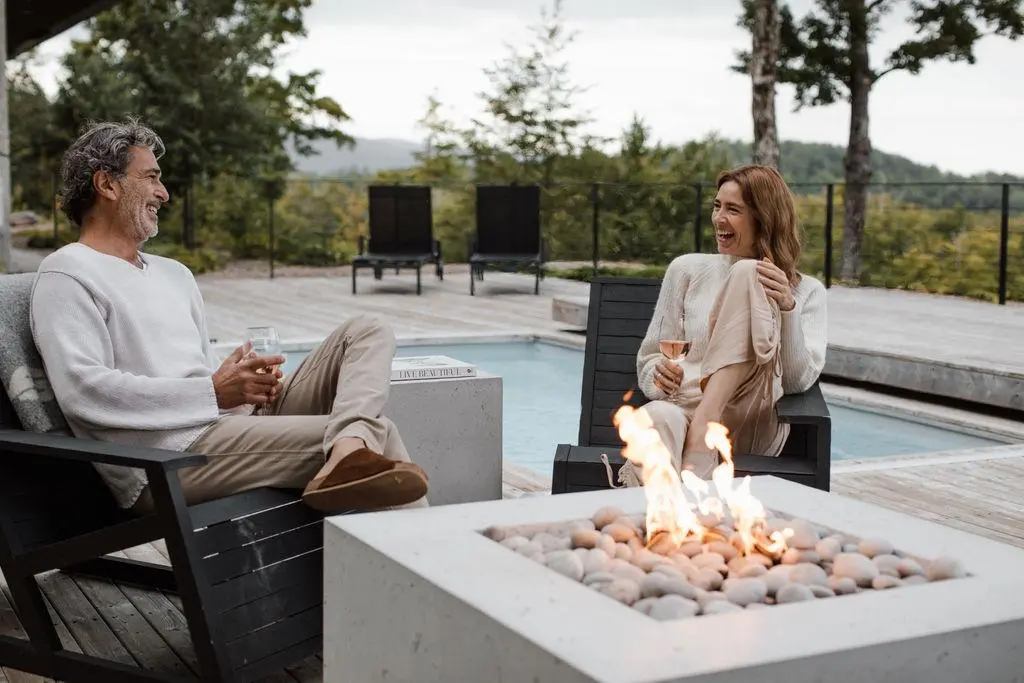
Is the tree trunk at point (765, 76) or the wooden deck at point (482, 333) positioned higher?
the tree trunk at point (765, 76)

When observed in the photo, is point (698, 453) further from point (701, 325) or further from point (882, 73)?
point (882, 73)

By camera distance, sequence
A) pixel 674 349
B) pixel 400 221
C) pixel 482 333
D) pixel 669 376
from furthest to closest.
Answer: pixel 400 221, pixel 482 333, pixel 669 376, pixel 674 349

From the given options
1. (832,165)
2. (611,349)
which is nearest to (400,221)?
(611,349)

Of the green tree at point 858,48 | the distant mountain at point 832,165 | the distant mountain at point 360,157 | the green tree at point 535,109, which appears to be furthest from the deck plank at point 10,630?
the distant mountain at point 832,165

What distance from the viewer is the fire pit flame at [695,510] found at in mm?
1899

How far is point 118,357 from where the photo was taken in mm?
2555

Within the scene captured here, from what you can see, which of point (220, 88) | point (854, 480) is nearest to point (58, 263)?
point (854, 480)

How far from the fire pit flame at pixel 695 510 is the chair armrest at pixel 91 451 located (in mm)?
764

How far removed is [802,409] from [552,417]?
3390 mm

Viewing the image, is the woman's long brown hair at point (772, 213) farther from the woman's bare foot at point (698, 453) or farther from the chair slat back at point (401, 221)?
the chair slat back at point (401, 221)

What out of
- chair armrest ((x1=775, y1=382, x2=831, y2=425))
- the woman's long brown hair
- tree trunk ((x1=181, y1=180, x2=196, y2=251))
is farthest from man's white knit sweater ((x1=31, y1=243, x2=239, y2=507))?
tree trunk ((x1=181, y1=180, x2=196, y2=251))

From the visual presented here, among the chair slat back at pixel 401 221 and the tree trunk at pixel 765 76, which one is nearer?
the tree trunk at pixel 765 76

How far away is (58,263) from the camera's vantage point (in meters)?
2.50

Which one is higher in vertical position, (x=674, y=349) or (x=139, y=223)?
(x=139, y=223)
